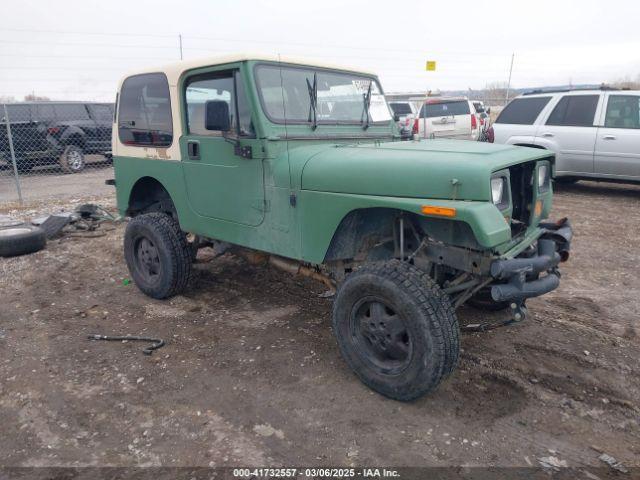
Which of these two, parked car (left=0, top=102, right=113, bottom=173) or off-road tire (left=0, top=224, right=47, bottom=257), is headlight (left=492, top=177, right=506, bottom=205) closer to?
off-road tire (left=0, top=224, right=47, bottom=257)

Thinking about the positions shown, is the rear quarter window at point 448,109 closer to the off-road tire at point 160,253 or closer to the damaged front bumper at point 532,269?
the off-road tire at point 160,253

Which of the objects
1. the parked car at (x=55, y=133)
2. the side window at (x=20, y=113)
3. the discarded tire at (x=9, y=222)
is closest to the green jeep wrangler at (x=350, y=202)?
the discarded tire at (x=9, y=222)

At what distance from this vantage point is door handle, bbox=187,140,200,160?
402 centimetres

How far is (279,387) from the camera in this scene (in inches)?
130

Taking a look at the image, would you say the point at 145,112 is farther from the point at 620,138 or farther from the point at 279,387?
the point at 620,138

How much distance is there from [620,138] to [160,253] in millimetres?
7606

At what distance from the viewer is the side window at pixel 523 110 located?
30.2 ft

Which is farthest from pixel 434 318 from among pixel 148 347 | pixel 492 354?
pixel 148 347

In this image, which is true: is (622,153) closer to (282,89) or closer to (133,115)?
(282,89)

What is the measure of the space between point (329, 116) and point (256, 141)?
2.37 feet

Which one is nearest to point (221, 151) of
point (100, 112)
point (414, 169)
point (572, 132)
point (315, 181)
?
point (315, 181)

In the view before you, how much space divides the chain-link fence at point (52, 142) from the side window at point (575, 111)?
9.61m

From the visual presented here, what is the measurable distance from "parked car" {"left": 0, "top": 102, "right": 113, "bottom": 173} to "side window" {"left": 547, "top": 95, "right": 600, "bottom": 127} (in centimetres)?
1092

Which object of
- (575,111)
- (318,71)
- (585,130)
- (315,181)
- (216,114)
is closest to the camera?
(315,181)
